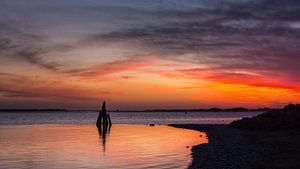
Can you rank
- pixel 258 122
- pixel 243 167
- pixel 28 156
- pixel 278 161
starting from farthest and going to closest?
pixel 258 122
pixel 28 156
pixel 278 161
pixel 243 167

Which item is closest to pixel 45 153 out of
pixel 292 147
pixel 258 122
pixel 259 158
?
pixel 259 158

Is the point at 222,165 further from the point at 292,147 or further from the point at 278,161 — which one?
the point at 292,147

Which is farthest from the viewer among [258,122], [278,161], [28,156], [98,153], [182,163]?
[258,122]

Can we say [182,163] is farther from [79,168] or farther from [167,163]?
[79,168]

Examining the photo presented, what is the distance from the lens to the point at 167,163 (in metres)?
24.9

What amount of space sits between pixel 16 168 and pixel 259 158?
1415 centimetres

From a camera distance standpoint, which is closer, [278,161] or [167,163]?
[278,161]

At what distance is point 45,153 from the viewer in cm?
3122

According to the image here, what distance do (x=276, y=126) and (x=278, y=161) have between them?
26871 millimetres

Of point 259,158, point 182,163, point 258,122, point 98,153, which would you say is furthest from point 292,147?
point 258,122

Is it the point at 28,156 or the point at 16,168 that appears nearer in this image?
the point at 16,168

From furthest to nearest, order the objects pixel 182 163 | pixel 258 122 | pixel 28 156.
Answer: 1. pixel 258 122
2. pixel 28 156
3. pixel 182 163

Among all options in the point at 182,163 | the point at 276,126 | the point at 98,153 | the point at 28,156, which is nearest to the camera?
the point at 182,163

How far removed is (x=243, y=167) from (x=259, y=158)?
398 centimetres
